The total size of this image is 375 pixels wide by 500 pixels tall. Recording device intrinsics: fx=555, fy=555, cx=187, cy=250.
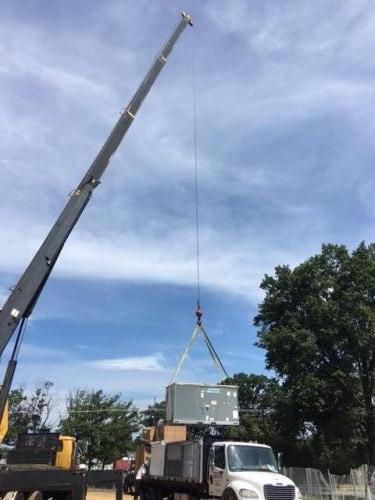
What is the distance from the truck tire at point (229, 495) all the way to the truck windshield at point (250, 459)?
71cm

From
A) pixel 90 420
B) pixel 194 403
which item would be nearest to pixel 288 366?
pixel 194 403

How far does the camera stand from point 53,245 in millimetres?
12875

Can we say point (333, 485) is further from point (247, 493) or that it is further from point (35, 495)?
point (35, 495)

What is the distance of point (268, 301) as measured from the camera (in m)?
48.1

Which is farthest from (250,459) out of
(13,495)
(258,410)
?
(258,410)

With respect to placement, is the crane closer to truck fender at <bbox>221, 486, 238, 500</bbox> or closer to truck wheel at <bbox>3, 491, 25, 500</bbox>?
truck wheel at <bbox>3, 491, 25, 500</bbox>

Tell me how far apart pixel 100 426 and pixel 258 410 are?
1819 cm

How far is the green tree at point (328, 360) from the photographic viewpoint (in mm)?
40625

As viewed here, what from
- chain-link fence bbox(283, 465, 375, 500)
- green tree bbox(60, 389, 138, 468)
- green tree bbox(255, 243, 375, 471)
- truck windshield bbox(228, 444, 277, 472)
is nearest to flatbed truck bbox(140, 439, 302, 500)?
truck windshield bbox(228, 444, 277, 472)

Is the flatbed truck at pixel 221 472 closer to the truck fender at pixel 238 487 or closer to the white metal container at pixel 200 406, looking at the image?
the truck fender at pixel 238 487

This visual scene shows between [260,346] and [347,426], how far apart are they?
30.2ft

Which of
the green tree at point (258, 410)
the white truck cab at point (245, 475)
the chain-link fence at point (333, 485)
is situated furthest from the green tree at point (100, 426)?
the white truck cab at point (245, 475)

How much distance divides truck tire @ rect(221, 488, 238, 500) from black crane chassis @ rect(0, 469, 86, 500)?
17.2 ft

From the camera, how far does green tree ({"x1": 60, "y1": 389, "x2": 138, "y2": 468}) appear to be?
2447 inches
